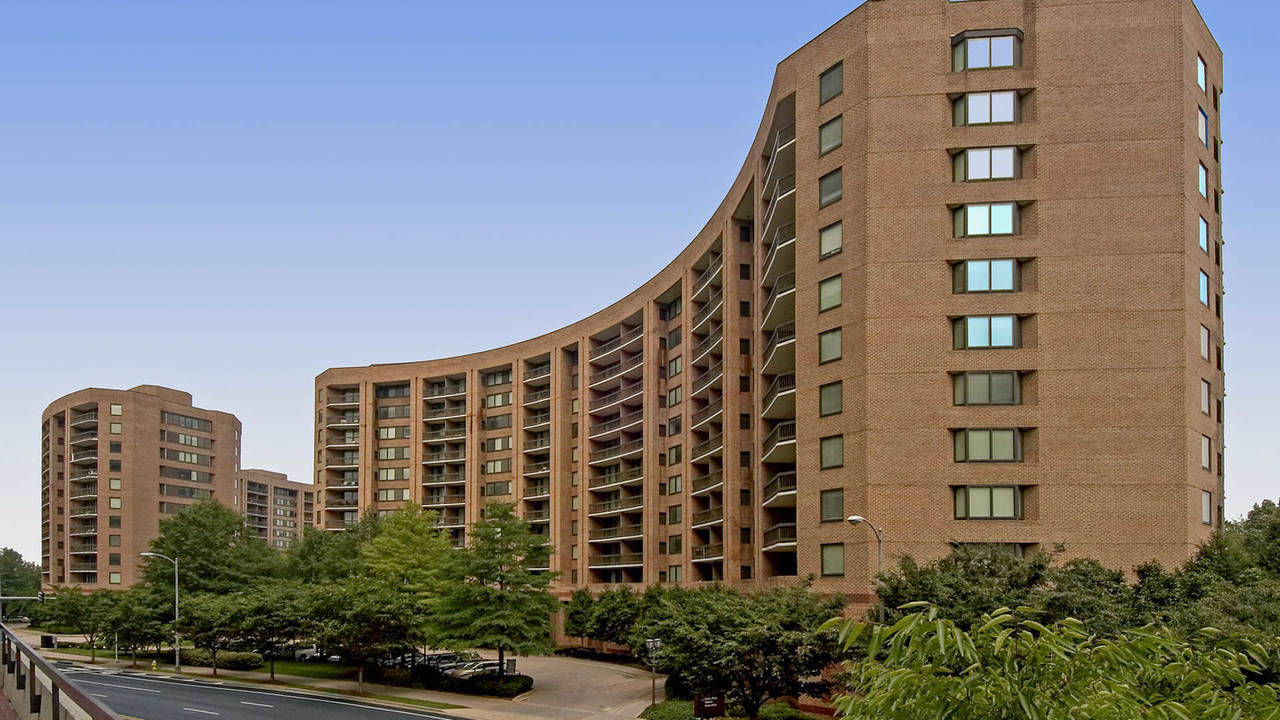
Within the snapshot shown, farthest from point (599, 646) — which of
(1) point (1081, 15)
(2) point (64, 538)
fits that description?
(2) point (64, 538)

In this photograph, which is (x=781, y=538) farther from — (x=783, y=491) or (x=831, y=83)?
(x=831, y=83)

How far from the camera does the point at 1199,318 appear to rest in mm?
47656

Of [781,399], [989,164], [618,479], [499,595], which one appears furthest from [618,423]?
[989,164]

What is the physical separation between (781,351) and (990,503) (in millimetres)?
13784

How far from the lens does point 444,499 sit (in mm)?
118438

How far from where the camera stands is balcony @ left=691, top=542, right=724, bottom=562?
240 ft

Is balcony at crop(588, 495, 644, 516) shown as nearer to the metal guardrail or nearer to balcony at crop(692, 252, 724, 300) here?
balcony at crop(692, 252, 724, 300)

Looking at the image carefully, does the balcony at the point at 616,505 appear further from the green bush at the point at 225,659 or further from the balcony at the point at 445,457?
the green bush at the point at 225,659

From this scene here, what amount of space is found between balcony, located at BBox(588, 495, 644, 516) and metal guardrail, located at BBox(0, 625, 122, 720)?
72.0 meters

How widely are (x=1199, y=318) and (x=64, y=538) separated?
14265 cm

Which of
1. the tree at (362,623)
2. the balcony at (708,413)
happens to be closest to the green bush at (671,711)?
the tree at (362,623)

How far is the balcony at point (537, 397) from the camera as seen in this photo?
107 meters

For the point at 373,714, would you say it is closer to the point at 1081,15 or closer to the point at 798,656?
the point at 798,656

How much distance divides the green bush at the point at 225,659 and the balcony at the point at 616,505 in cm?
3037
